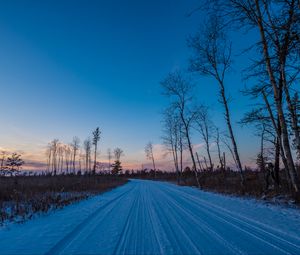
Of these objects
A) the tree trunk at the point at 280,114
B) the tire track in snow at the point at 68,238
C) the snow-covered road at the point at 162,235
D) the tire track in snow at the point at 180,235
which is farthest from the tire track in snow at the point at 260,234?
the tree trunk at the point at 280,114

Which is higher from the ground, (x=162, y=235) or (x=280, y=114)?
(x=280, y=114)

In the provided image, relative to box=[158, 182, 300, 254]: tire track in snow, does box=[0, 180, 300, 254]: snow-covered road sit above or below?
above

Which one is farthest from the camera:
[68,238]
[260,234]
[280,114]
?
[280,114]

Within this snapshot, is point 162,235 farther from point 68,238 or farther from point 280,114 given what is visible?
point 280,114

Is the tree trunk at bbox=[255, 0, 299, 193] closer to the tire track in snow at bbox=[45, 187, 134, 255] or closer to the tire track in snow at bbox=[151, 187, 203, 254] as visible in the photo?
the tire track in snow at bbox=[151, 187, 203, 254]

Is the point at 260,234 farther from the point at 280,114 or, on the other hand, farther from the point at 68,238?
the point at 280,114

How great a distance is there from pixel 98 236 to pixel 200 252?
226 cm

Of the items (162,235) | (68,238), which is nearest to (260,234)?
(162,235)

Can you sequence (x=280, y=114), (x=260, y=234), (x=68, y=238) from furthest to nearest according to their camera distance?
(x=280, y=114) → (x=68, y=238) → (x=260, y=234)

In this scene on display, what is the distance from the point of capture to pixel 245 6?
30.5ft

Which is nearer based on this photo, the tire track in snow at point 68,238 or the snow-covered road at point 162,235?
the snow-covered road at point 162,235

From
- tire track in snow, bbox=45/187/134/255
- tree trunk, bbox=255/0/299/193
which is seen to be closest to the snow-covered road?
tire track in snow, bbox=45/187/134/255

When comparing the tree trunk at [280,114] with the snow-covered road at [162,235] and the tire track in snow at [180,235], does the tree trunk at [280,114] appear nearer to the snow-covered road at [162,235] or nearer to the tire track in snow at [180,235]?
the snow-covered road at [162,235]

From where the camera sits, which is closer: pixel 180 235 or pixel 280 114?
pixel 180 235
